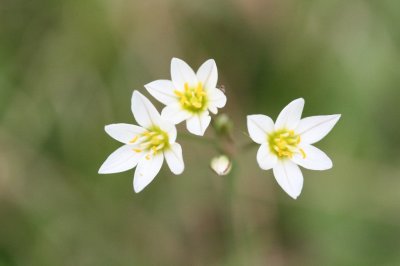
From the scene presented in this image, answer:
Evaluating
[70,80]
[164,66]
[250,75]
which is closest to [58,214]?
[70,80]

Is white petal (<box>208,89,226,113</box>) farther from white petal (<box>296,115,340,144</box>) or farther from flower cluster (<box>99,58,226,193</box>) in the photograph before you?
white petal (<box>296,115,340,144</box>)

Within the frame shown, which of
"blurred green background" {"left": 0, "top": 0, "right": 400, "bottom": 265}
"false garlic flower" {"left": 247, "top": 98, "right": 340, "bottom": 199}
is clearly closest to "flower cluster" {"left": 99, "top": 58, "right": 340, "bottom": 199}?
"false garlic flower" {"left": 247, "top": 98, "right": 340, "bottom": 199}

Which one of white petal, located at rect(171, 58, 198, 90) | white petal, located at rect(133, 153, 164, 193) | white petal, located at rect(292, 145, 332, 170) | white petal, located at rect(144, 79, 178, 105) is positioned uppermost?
white petal, located at rect(171, 58, 198, 90)

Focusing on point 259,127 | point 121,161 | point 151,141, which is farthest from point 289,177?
point 121,161

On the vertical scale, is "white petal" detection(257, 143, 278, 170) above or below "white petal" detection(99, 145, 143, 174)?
above

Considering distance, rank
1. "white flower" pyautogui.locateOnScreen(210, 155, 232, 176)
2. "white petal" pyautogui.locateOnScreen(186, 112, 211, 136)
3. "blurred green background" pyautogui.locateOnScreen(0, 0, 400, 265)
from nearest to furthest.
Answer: "white petal" pyautogui.locateOnScreen(186, 112, 211, 136) → "white flower" pyautogui.locateOnScreen(210, 155, 232, 176) → "blurred green background" pyautogui.locateOnScreen(0, 0, 400, 265)

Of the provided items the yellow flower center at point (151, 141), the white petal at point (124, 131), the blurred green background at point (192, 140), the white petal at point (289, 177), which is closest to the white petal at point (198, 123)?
the yellow flower center at point (151, 141)

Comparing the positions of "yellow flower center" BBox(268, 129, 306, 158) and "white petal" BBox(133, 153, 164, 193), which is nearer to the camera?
"white petal" BBox(133, 153, 164, 193)

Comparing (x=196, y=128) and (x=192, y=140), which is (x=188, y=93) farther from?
(x=192, y=140)
